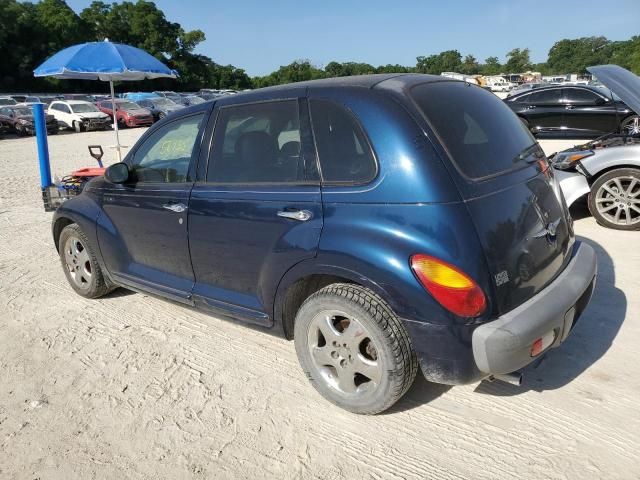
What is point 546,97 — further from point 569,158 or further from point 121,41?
point 121,41

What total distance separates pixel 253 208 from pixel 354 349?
3.30 ft

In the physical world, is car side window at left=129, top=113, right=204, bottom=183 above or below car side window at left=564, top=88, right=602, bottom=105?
below

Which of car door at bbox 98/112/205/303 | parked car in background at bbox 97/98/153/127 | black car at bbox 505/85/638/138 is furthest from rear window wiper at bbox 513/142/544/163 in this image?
parked car in background at bbox 97/98/153/127

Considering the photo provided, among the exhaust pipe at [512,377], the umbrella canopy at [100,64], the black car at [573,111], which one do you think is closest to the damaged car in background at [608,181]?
the exhaust pipe at [512,377]

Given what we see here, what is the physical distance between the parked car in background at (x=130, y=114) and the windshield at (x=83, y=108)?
1.10 meters

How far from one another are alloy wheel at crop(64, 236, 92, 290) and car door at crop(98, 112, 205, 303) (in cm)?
43

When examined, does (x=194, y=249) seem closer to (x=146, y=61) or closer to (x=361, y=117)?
(x=361, y=117)

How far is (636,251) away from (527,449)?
11.8ft

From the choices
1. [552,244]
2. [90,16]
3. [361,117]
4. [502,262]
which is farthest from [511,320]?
[90,16]

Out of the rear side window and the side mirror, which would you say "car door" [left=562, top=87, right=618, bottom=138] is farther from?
the side mirror

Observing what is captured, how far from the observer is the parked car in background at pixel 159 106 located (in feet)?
97.5

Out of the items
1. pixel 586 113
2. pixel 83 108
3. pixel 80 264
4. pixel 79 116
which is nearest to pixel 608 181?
pixel 80 264

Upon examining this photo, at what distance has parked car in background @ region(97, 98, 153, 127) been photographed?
27.0 metres

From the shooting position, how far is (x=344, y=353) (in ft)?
9.18
